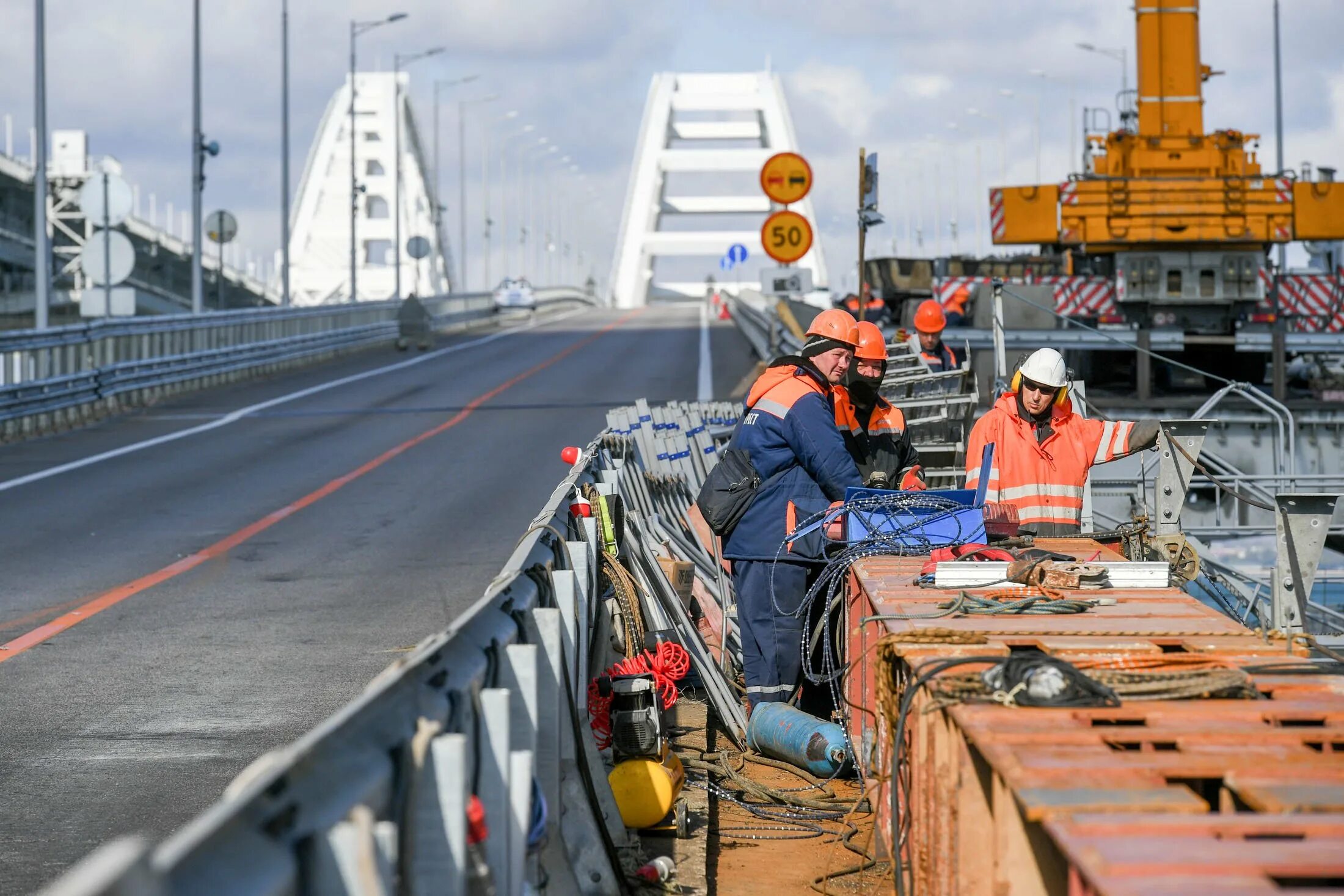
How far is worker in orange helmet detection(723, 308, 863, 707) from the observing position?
821cm

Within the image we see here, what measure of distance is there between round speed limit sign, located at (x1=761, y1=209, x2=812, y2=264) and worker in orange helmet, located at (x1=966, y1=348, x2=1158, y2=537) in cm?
1068

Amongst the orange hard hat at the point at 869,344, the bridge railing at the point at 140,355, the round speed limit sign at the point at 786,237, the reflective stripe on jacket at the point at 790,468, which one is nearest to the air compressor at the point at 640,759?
the reflective stripe on jacket at the point at 790,468

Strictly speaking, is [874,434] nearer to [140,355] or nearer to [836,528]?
[836,528]

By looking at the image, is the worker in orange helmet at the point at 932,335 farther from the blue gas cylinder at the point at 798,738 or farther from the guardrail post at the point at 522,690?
the guardrail post at the point at 522,690

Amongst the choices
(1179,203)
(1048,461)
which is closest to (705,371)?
(1179,203)

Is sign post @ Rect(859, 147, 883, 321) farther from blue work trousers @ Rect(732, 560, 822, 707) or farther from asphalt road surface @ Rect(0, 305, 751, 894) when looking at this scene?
blue work trousers @ Rect(732, 560, 822, 707)

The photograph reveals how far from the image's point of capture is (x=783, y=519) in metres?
8.30

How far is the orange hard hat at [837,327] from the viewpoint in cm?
854

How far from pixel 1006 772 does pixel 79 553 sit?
10.5m

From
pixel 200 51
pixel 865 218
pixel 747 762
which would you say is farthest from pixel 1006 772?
pixel 200 51

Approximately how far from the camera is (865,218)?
13.9 meters

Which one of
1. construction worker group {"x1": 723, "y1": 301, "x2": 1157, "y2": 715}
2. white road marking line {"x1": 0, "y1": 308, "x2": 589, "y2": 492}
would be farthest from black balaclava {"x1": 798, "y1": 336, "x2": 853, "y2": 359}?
white road marking line {"x1": 0, "y1": 308, "x2": 589, "y2": 492}

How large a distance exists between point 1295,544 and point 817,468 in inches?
83.9

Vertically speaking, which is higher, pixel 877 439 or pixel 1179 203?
pixel 1179 203
